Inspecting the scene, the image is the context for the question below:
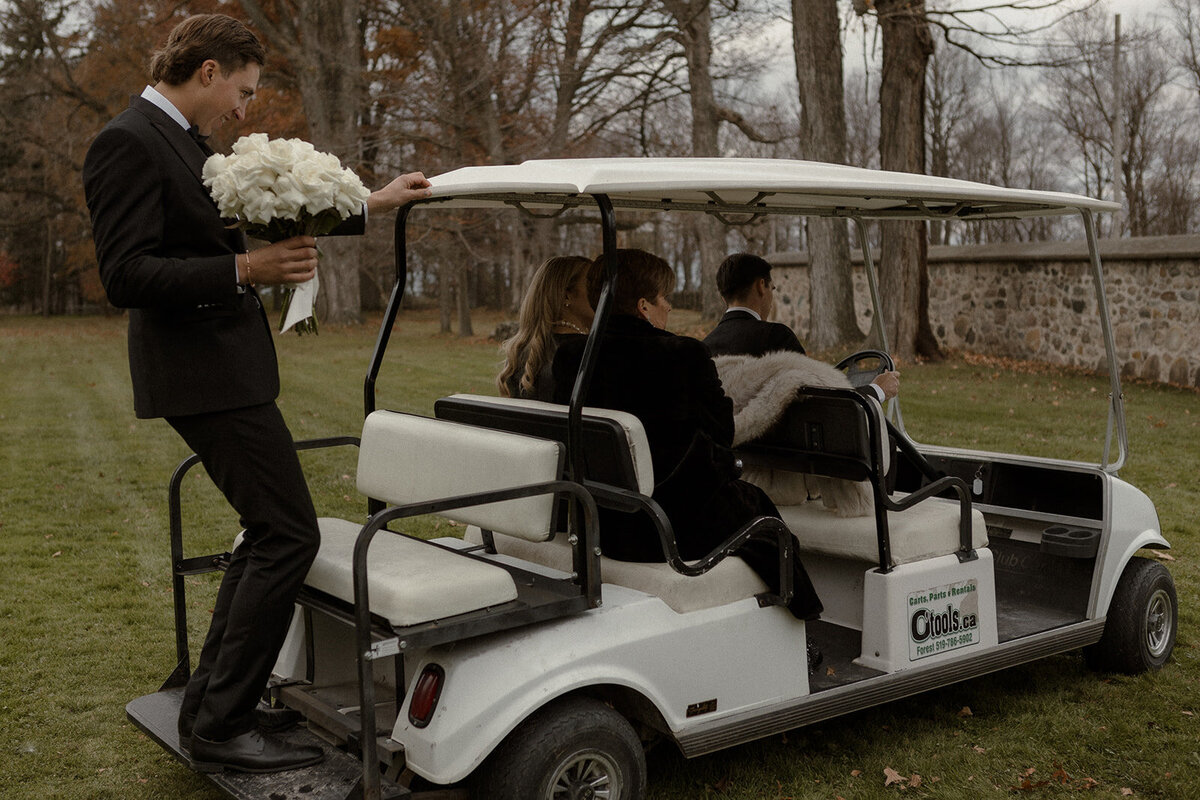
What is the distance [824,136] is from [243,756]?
12990 mm

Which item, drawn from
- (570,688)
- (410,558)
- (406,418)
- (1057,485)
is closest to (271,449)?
(410,558)

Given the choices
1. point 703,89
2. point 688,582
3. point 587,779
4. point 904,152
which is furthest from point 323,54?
point 587,779

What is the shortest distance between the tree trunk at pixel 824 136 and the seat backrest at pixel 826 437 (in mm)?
10547

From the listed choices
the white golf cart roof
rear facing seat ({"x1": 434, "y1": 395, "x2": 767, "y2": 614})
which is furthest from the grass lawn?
the white golf cart roof

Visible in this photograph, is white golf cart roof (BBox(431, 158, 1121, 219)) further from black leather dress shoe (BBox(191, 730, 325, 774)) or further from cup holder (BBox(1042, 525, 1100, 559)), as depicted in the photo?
black leather dress shoe (BBox(191, 730, 325, 774))

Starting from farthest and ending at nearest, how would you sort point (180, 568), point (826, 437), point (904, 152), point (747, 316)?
point (904, 152) < point (747, 316) < point (826, 437) < point (180, 568)

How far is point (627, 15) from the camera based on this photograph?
62.8 feet

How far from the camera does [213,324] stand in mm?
2799

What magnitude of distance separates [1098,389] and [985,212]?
32.2 feet

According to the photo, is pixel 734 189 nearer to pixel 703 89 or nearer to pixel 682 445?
pixel 682 445

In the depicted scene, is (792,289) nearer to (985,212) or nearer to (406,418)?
(985,212)

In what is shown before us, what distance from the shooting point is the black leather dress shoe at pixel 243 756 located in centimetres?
292

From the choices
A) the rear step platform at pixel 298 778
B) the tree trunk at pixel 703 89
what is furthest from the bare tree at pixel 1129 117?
the rear step platform at pixel 298 778

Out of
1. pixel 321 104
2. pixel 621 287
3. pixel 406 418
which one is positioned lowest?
pixel 406 418
